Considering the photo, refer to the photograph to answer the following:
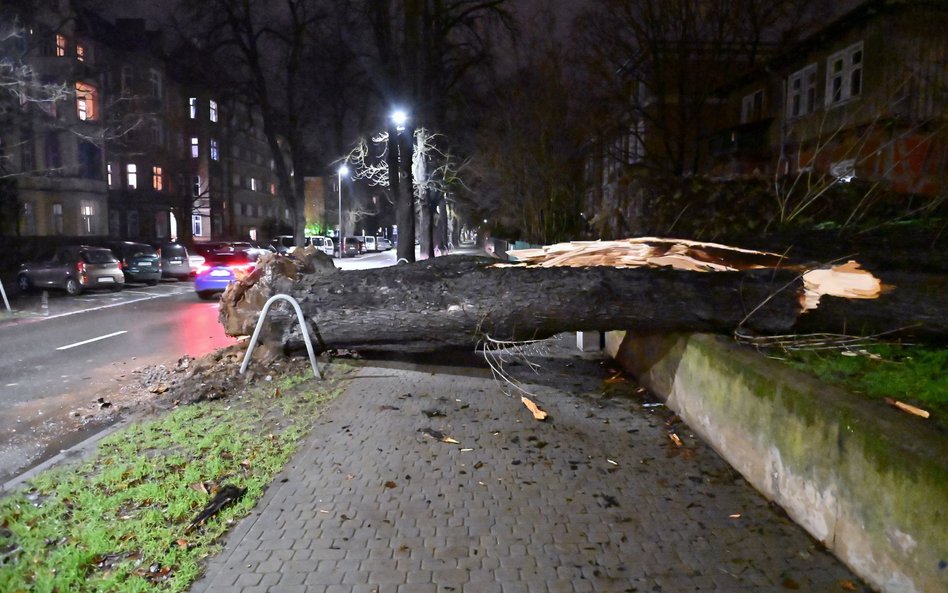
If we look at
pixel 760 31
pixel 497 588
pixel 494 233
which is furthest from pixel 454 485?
pixel 494 233

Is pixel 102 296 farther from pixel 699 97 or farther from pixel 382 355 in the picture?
pixel 699 97

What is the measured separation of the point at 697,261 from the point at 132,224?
43.2m

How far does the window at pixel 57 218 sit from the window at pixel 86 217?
996mm

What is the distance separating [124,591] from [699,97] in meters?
26.8

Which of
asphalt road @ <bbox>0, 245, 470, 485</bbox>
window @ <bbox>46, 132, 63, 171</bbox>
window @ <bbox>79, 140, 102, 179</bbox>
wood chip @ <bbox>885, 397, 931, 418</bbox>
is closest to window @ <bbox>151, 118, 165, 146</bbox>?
window @ <bbox>79, 140, 102, 179</bbox>

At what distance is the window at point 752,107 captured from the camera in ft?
92.9

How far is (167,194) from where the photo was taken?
44938mm

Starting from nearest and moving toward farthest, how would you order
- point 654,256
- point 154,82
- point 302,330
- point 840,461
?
point 840,461 → point 654,256 → point 302,330 → point 154,82

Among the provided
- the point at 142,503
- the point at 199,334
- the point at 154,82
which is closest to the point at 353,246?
the point at 154,82

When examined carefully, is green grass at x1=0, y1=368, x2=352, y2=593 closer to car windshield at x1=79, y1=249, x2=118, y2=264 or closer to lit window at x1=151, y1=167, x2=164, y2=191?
car windshield at x1=79, y1=249, x2=118, y2=264

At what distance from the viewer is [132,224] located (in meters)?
42.9

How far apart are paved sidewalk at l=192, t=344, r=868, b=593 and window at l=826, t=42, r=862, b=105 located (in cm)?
1856

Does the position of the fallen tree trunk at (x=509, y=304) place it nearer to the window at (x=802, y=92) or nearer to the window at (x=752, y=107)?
the window at (x=802, y=92)

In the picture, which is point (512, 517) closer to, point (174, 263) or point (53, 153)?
point (174, 263)
